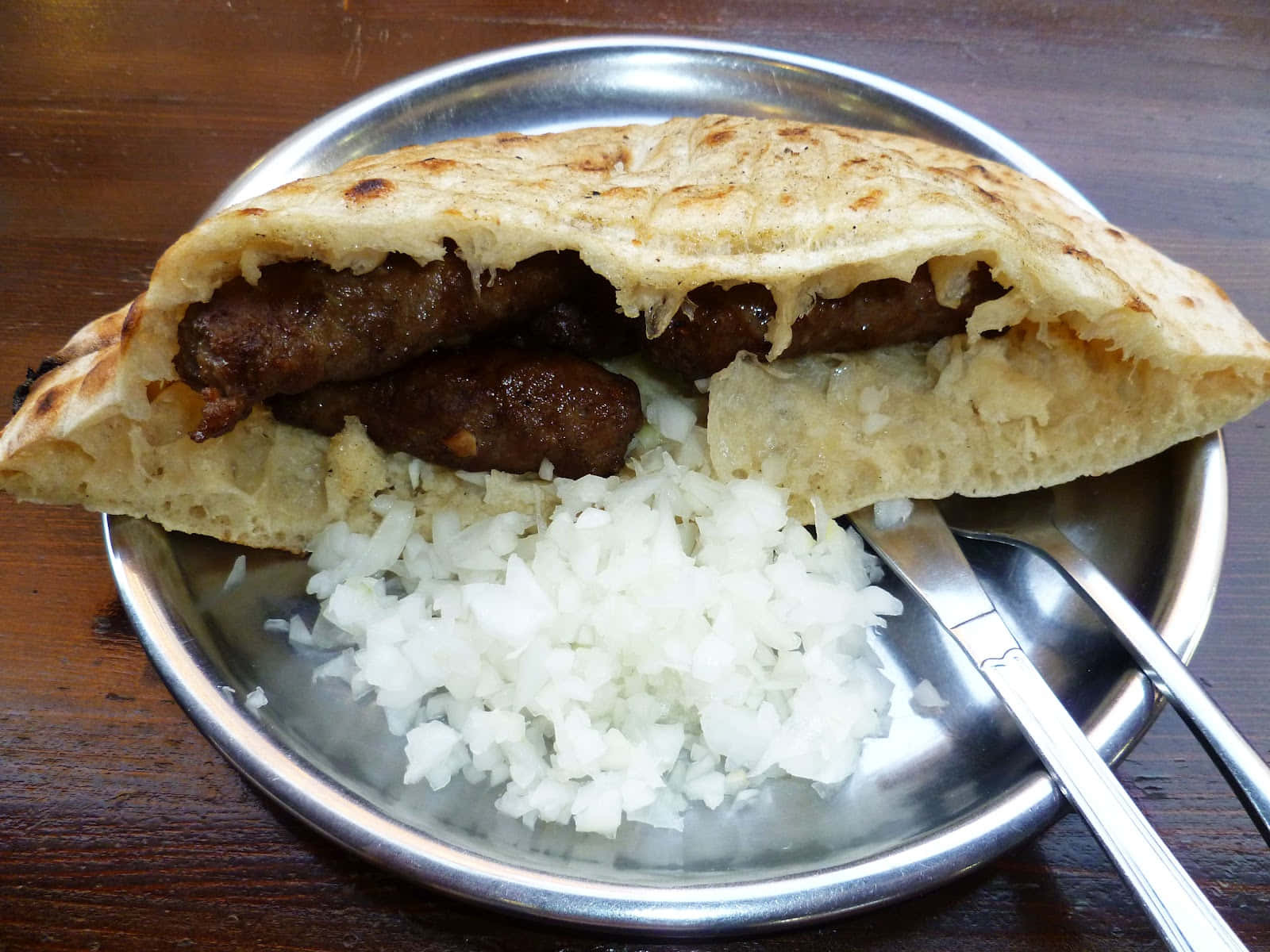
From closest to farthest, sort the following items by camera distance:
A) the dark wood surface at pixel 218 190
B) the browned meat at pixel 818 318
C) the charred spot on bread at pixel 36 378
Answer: the dark wood surface at pixel 218 190, the browned meat at pixel 818 318, the charred spot on bread at pixel 36 378

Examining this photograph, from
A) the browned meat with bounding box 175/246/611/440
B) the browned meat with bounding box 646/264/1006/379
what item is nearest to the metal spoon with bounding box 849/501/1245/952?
the browned meat with bounding box 646/264/1006/379

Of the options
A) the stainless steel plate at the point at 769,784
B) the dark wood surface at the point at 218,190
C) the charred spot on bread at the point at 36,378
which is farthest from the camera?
the charred spot on bread at the point at 36,378

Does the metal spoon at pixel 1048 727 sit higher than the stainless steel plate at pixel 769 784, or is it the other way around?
the metal spoon at pixel 1048 727

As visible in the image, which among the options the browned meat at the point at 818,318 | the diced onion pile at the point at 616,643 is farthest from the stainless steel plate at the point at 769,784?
the browned meat at the point at 818,318

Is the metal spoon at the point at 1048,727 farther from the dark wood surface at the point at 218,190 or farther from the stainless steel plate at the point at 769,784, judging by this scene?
the dark wood surface at the point at 218,190

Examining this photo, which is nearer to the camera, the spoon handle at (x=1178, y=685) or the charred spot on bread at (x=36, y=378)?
the spoon handle at (x=1178, y=685)

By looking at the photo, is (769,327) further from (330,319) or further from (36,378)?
(36,378)

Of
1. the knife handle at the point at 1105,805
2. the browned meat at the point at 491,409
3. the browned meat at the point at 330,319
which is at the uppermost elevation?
the browned meat at the point at 330,319

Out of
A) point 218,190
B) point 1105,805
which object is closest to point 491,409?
point 1105,805
